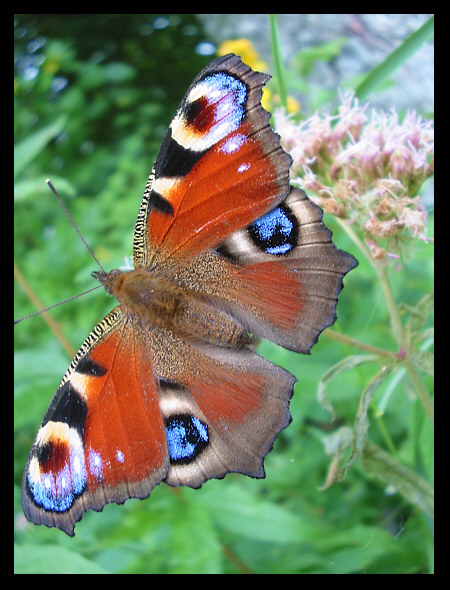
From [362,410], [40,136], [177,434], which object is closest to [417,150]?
[362,410]

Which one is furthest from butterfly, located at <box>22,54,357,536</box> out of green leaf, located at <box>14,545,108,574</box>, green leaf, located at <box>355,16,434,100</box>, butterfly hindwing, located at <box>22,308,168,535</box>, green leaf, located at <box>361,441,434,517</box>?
green leaf, located at <box>355,16,434,100</box>

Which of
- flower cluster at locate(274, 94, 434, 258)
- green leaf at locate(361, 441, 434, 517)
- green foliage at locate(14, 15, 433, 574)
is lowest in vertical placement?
green foliage at locate(14, 15, 433, 574)

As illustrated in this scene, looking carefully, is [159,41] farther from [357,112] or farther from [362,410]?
[362,410]

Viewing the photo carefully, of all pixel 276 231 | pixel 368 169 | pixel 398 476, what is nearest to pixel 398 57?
pixel 368 169

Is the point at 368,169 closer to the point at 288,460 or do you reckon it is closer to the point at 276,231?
the point at 276,231

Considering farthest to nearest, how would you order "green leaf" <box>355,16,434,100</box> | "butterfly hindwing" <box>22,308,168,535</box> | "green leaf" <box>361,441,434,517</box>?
"green leaf" <box>355,16,434,100</box> → "green leaf" <box>361,441,434,517</box> → "butterfly hindwing" <box>22,308,168,535</box>

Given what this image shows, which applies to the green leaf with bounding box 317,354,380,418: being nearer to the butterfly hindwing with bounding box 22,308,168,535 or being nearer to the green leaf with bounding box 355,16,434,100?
the butterfly hindwing with bounding box 22,308,168,535

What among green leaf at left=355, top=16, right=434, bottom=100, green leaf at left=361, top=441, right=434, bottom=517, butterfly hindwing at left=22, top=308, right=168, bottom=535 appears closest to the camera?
butterfly hindwing at left=22, top=308, right=168, bottom=535
